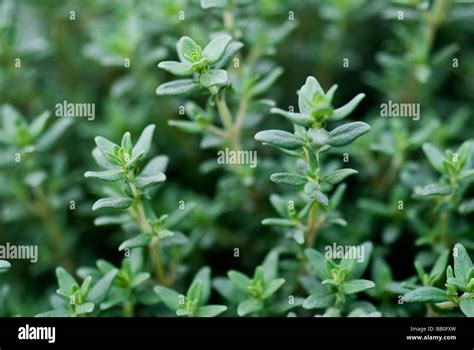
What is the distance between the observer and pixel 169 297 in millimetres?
1397

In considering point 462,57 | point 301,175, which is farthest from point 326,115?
point 462,57

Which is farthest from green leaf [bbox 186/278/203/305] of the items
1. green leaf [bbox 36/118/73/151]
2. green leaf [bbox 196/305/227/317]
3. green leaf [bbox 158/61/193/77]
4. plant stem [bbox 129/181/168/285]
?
green leaf [bbox 36/118/73/151]

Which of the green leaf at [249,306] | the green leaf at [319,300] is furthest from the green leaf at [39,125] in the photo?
the green leaf at [319,300]

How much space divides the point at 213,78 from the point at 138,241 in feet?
1.20

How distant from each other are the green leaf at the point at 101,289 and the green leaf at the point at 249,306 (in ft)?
0.88

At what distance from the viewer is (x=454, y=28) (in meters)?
1.99

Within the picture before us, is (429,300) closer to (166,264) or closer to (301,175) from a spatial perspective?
(301,175)

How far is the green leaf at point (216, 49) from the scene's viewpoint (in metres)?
1.32

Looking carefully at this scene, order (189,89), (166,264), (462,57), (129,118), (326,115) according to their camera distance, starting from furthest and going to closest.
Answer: (462,57)
(129,118)
(166,264)
(189,89)
(326,115)

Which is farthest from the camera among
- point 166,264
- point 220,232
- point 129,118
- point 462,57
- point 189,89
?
point 462,57

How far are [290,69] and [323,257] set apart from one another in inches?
31.4

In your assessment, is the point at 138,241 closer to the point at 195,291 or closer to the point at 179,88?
the point at 195,291

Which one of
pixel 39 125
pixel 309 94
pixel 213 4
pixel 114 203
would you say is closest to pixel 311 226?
pixel 309 94
